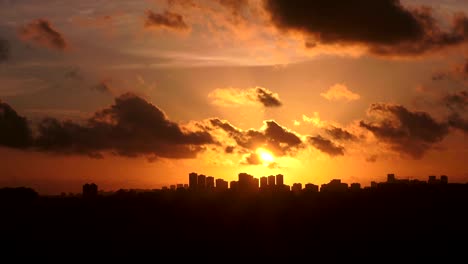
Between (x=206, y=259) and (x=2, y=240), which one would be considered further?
(x=206, y=259)

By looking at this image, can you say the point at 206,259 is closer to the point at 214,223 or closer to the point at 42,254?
the point at 214,223

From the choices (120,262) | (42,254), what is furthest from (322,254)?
(42,254)

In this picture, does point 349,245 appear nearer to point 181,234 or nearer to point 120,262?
point 181,234

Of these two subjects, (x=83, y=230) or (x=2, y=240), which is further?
(x=83, y=230)

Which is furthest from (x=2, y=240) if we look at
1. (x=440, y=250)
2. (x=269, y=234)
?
(x=440, y=250)

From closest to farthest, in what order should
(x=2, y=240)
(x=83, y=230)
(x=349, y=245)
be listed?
1. (x=2, y=240)
2. (x=83, y=230)
3. (x=349, y=245)

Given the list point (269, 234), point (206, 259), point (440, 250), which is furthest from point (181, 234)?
point (440, 250)

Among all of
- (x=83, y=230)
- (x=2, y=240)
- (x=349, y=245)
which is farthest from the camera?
(x=349, y=245)
